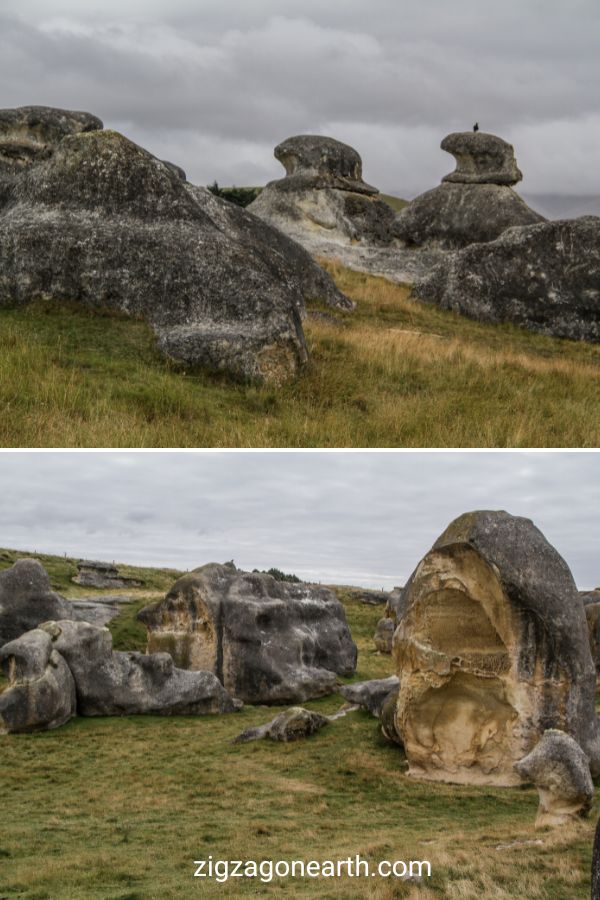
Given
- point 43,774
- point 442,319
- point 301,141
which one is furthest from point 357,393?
point 301,141

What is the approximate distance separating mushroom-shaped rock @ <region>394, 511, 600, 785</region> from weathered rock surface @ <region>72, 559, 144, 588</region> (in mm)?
28494

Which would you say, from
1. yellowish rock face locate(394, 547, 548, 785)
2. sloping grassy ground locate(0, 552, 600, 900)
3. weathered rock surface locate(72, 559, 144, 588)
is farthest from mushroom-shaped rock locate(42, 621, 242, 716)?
weathered rock surface locate(72, 559, 144, 588)

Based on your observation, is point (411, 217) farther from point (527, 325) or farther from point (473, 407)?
point (473, 407)

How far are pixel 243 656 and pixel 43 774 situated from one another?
831 cm

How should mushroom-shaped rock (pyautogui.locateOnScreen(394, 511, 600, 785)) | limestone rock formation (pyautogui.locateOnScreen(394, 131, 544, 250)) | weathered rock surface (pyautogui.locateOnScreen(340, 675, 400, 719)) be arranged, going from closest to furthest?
mushroom-shaped rock (pyautogui.locateOnScreen(394, 511, 600, 785)), weathered rock surface (pyautogui.locateOnScreen(340, 675, 400, 719)), limestone rock formation (pyautogui.locateOnScreen(394, 131, 544, 250))

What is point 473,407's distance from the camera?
16.4 metres

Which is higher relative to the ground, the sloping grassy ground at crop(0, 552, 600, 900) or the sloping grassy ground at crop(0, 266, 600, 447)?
the sloping grassy ground at crop(0, 266, 600, 447)

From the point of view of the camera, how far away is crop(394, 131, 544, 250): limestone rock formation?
1845 inches

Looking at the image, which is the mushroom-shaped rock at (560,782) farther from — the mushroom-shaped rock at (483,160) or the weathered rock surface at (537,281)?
the mushroom-shaped rock at (483,160)

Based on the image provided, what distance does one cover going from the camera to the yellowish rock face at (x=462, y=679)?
1395 centimetres

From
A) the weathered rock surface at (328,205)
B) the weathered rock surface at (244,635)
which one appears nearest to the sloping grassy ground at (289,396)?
the weathered rock surface at (244,635)

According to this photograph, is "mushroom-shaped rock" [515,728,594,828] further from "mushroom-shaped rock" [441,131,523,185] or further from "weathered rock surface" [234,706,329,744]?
"mushroom-shaped rock" [441,131,523,185]

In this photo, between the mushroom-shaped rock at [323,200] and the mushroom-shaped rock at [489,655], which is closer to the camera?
the mushroom-shaped rock at [489,655]

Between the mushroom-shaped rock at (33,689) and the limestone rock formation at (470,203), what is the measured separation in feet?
111
